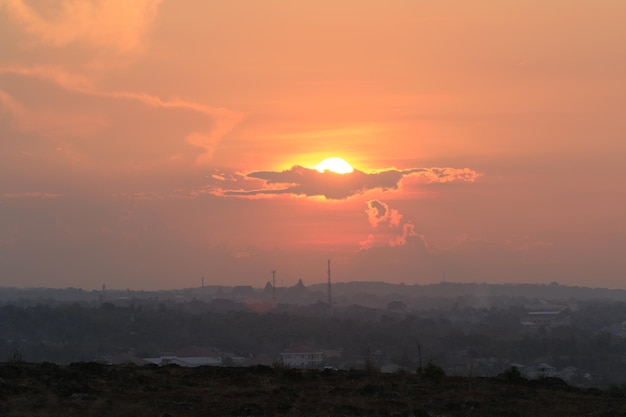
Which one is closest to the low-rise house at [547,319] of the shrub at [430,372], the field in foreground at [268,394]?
the shrub at [430,372]

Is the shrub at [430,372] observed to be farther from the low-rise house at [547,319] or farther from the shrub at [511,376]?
the low-rise house at [547,319]

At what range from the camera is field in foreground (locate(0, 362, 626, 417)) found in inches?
781

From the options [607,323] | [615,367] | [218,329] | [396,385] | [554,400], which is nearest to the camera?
[554,400]

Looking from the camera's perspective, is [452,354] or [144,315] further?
[144,315]

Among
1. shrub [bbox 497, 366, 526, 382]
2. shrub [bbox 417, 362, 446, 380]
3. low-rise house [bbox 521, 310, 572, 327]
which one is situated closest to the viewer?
shrub [bbox 497, 366, 526, 382]

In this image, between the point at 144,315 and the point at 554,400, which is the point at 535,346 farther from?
the point at 554,400

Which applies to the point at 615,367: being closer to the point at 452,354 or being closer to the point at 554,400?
the point at 452,354

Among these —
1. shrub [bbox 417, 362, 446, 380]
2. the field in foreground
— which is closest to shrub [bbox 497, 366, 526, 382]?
the field in foreground

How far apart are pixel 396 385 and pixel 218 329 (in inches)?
4320

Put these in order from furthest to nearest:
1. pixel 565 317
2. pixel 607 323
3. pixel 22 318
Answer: pixel 565 317, pixel 607 323, pixel 22 318

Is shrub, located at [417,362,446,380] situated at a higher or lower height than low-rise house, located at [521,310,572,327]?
higher

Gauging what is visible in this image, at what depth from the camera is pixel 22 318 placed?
4818 inches

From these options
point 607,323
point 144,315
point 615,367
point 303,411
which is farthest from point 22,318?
point 303,411

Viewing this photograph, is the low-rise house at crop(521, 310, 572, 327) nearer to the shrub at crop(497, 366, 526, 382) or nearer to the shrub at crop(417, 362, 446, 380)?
the shrub at crop(497, 366, 526, 382)
